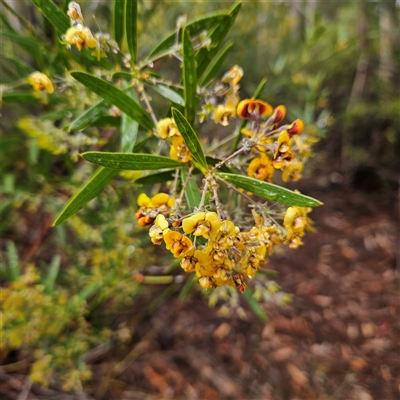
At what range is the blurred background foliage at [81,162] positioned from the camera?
5.01 feet

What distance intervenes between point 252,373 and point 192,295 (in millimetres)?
751

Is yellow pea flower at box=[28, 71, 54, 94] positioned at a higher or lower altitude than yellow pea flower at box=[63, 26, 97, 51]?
lower

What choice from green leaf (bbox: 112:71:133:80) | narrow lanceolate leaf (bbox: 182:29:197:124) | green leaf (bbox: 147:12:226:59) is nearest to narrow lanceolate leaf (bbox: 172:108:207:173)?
narrow lanceolate leaf (bbox: 182:29:197:124)

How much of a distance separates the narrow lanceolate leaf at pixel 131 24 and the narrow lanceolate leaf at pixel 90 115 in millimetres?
162

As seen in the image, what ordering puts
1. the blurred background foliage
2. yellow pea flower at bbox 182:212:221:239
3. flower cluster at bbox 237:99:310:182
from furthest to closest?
the blurred background foliage < flower cluster at bbox 237:99:310:182 < yellow pea flower at bbox 182:212:221:239

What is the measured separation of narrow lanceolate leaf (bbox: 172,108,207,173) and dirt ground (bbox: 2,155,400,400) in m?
2.06

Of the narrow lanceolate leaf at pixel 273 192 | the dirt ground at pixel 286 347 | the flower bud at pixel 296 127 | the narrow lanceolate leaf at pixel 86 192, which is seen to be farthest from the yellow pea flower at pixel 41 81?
the dirt ground at pixel 286 347

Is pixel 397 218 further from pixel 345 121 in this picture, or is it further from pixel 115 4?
pixel 115 4

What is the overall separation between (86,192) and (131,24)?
→ 0.50 m

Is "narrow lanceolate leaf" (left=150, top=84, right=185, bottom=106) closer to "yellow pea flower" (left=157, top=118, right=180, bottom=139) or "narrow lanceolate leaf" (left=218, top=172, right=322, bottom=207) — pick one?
"yellow pea flower" (left=157, top=118, right=180, bottom=139)

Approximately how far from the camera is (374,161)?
4020 millimetres

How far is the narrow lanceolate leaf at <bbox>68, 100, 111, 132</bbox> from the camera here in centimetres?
93

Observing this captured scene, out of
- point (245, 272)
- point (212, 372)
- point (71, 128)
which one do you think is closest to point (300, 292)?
point (212, 372)

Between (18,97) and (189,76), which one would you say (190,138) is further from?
(18,97)
